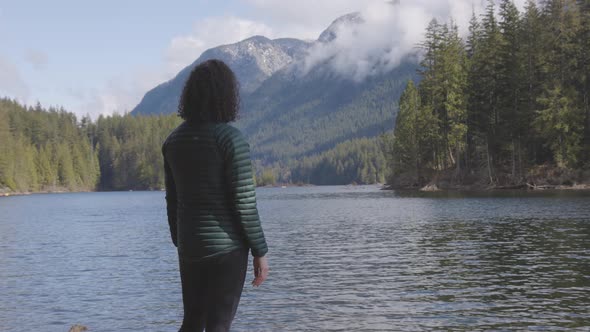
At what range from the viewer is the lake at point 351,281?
13578mm

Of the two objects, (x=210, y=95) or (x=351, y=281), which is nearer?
(x=210, y=95)

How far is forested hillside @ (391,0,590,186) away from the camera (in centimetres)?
6856

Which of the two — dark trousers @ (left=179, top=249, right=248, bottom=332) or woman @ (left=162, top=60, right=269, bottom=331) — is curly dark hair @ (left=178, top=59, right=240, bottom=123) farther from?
dark trousers @ (left=179, top=249, right=248, bottom=332)

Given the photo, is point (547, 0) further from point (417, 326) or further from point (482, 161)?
point (417, 326)

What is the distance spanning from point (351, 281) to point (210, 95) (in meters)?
13.4

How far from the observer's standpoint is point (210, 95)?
227 inches

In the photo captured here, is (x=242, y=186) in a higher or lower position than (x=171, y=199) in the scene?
higher

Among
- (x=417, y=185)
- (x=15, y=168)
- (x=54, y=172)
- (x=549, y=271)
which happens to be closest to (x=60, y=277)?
(x=549, y=271)

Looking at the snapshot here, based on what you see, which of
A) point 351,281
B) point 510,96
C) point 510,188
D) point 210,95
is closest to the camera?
point 210,95

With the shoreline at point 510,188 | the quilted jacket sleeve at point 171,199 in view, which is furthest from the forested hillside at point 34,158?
the quilted jacket sleeve at point 171,199

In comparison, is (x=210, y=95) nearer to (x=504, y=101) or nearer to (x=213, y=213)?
(x=213, y=213)

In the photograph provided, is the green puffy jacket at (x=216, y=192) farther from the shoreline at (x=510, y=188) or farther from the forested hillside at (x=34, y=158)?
the forested hillside at (x=34, y=158)

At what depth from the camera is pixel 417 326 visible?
12.6 metres

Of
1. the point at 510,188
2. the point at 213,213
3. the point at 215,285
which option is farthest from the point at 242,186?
the point at 510,188
